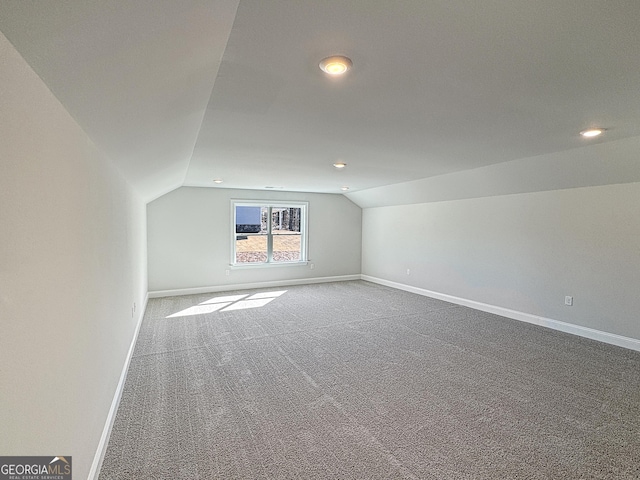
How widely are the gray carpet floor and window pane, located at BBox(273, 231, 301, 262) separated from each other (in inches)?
119

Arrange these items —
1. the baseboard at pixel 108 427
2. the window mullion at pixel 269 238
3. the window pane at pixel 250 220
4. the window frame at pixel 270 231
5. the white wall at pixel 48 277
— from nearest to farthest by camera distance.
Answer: the white wall at pixel 48 277
the baseboard at pixel 108 427
the window frame at pixel 270 231
the window pane at pixel 250 220
the window mullion at pixel 269 238

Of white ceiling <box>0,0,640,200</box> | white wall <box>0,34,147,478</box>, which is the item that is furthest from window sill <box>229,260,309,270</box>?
white wall <box>0,34,147,478</box>

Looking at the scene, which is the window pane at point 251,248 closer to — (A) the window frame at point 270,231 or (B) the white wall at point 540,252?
(A) the window frame at point 270,231

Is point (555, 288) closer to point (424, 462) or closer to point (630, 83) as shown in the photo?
point (630, 83)

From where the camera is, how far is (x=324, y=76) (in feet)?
6.00

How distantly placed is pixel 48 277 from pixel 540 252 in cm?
524

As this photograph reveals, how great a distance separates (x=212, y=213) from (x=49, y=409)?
5719 mm

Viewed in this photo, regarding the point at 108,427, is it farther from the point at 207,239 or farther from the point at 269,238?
the point at 269,238

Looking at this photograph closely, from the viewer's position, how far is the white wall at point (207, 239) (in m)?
6.21

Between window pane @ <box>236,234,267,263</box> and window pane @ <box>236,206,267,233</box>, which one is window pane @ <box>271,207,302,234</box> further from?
window pane @ <box>236,234,267,263</box>

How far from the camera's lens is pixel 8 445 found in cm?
88

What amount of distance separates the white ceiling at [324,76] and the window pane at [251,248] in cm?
399

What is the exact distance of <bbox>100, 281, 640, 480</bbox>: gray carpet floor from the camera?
1897mm

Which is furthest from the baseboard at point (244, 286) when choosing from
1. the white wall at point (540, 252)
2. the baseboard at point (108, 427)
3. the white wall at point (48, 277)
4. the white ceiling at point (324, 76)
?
the white wall at point (48, 277)
